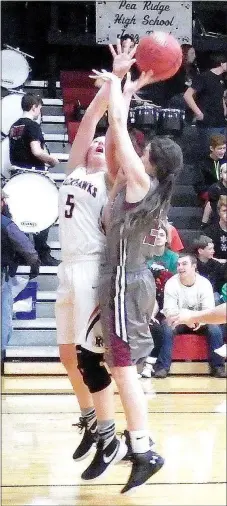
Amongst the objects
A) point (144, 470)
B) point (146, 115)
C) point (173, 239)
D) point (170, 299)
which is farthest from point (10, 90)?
point (144, 470)

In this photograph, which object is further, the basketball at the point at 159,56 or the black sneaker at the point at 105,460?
the black sneaker at the point at 105,460

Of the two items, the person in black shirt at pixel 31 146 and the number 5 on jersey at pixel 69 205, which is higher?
the person in black shirt at pixel 31 146

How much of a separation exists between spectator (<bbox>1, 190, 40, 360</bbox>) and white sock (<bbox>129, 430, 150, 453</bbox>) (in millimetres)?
418

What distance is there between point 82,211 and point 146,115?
0.30 meters

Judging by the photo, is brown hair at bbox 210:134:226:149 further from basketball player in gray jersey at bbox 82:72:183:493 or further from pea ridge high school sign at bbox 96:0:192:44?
pea ridge high school sign at bbox 96:0:192:44

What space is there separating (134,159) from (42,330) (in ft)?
1.69

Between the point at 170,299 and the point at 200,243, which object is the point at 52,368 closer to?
the point at 170,299

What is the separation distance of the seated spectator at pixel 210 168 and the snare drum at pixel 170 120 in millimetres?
101

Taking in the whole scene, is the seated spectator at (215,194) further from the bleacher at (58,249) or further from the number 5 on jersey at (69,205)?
the number 5 on jersey at (69,205)

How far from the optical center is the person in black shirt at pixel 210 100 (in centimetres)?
219

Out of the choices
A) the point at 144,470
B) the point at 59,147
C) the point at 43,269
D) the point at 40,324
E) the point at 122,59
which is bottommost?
the point at 144,470

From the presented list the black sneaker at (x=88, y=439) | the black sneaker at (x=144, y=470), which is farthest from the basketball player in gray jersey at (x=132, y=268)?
the black sneaker at (x=88, y=439)

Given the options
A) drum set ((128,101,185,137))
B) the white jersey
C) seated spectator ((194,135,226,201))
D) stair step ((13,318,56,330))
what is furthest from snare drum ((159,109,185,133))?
stair step ((13,318,56,330))

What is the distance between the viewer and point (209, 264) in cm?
219
